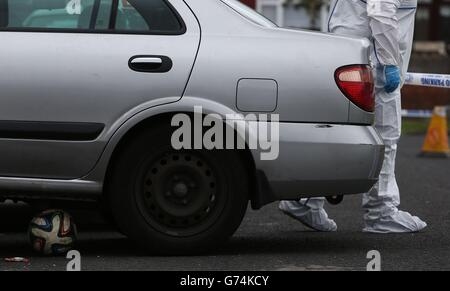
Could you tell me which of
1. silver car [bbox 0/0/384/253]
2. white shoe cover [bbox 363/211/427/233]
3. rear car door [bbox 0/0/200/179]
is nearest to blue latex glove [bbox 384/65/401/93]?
white shoe cover [bbox 363/211/427/233]

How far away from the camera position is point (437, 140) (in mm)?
13906

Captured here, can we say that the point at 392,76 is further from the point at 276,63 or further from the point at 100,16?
the point at 100,16

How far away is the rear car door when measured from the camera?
6223 millimetres

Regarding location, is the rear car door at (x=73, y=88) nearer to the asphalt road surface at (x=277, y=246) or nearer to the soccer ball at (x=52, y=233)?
the soccer ball at (x=52, y=233)

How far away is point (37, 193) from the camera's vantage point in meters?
6.36

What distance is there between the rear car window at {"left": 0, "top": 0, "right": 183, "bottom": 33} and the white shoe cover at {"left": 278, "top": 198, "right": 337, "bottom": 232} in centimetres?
171

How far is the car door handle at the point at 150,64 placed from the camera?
6227 millimetres

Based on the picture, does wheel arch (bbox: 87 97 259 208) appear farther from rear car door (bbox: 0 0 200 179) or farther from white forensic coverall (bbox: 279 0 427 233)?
white forensic coverall (bbox: 279 0 427 233)

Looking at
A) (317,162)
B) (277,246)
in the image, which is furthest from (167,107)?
(277,246)

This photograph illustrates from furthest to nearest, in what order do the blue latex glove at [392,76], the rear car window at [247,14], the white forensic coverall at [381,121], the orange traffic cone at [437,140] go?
the orange traffic cone at [437,140] < the white forensic coverall at [381,121] < the blue latex glove at [392,76] < the rear car window at [247,14]

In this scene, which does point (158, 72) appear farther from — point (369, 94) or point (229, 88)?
point (369, 94)

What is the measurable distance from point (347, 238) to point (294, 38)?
5.06 ft

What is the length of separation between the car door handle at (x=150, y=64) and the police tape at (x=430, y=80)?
3269 mm

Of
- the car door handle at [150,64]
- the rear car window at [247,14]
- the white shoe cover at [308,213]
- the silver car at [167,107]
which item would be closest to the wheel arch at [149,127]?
the silver car at [167,107]
